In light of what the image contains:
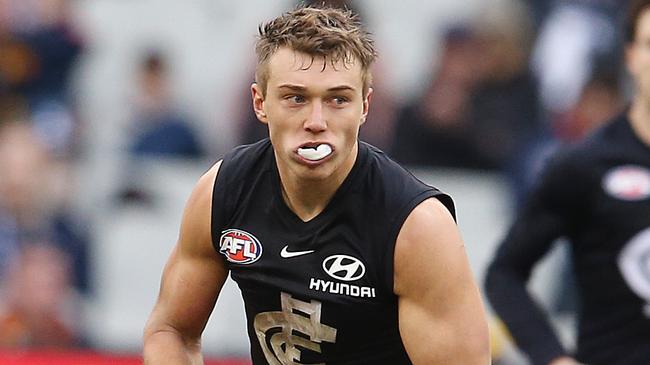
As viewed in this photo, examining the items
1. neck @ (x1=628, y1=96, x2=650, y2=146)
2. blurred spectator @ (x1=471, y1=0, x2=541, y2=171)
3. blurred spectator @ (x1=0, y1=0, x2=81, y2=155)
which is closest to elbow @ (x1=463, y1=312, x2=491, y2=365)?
neck @ (x1=628, y1=96, x2=650, y2=146)

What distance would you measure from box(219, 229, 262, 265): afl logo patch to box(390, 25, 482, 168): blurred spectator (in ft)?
15.9

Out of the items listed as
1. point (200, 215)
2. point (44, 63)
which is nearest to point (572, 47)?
point (44, 63)

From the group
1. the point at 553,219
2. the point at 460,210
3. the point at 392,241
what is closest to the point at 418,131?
the point at 460,210

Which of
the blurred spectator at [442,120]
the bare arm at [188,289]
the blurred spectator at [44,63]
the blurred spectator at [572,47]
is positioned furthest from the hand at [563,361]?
the blurred spectator at [44,63]

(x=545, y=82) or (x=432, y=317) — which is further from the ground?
(x=545, y=82)

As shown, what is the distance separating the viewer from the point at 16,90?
947 centimetres

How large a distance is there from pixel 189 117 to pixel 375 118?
128 cm

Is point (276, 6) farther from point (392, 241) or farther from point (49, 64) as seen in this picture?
point (392, 241)

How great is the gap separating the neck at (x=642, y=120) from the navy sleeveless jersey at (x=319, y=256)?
134 centimetres

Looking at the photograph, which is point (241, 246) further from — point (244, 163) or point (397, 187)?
point (397, 187)

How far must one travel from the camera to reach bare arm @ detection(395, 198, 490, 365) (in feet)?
13.1

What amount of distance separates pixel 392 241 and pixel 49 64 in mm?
5807

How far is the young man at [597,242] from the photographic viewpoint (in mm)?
5160

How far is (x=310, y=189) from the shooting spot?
13.9ft
